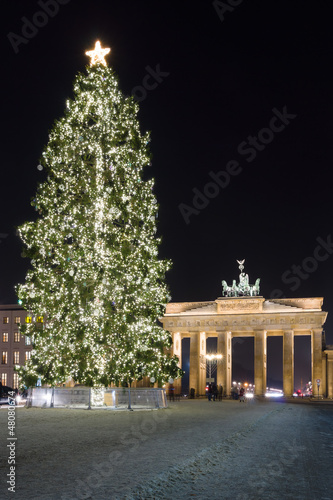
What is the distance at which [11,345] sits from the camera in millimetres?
91812

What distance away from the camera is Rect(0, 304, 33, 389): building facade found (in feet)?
297

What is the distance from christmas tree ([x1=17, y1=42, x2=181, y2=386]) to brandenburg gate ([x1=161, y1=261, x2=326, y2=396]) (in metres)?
49.0

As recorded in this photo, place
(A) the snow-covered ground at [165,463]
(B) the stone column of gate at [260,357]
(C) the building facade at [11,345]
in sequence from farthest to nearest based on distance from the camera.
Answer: (C) the building facade at [11,345] < (B) the stone column of gate at [260,357] < (A) the snow-covered ground at [165,463]

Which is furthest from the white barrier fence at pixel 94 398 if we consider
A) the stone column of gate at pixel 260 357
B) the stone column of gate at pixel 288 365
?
the stone column of gate at pixel 260 357

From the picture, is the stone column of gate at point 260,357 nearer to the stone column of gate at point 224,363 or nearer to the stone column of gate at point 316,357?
the stone column of gate at point 224,363

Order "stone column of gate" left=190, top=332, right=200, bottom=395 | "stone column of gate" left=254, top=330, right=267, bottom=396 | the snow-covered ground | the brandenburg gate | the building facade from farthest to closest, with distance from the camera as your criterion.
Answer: the building facade
"stone column of gate" left=190, top=332, right=200, bottom=395
"stone column of gate" left=254, top=330, right=267, bottom=396
the brandenburg gate
the snow-covered ground

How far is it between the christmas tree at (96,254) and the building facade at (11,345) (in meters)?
65.1

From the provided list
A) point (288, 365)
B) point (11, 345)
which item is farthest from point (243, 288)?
point (11, 345)

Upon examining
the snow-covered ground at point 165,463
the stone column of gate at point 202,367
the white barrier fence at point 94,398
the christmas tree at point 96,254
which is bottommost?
the stone column of gate at point 202,367

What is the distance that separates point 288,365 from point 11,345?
43.5 meters

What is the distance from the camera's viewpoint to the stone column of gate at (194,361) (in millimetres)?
77312

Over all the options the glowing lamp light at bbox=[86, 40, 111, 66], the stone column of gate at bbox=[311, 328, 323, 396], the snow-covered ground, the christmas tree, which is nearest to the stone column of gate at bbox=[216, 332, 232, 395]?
the stone column of gate at bbox=[311, 328, 323, 396]

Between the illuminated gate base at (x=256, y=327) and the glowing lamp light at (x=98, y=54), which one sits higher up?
the glowing lamp light at (x=98, y=54)

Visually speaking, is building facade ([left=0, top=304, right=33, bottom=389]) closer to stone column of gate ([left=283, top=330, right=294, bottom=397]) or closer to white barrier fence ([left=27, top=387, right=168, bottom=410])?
stone column of gate ([left=283, top=330, right=294, bottom=397])
